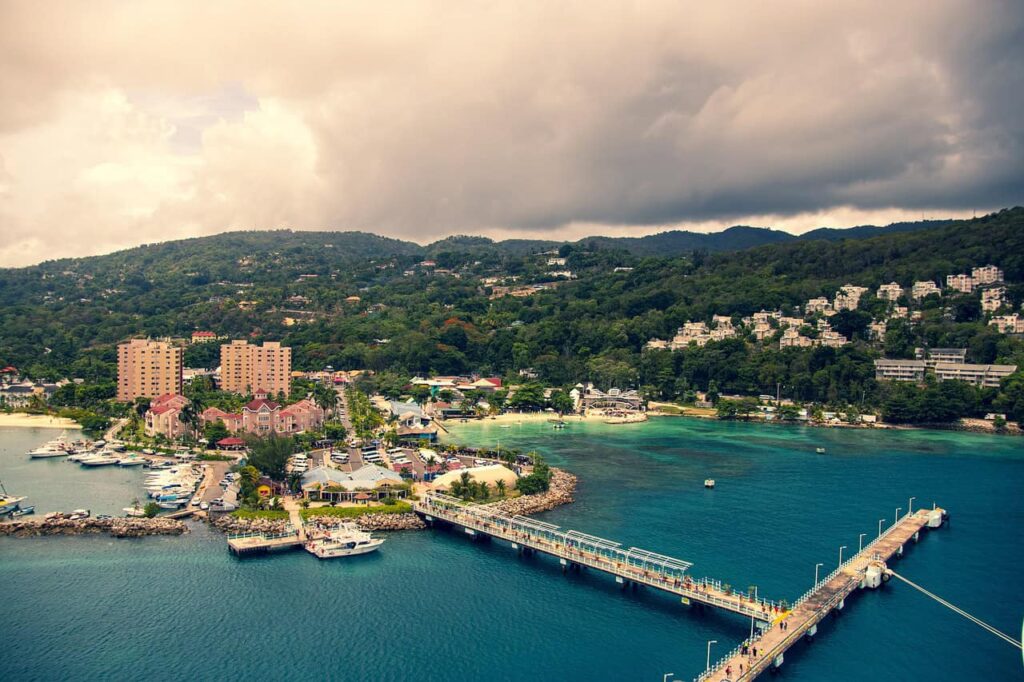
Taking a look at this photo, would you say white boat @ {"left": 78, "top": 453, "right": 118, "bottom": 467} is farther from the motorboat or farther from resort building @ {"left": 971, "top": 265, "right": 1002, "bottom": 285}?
resort building @ {"left": 971, "top": 265, "right": 1002, "bottom": 285}

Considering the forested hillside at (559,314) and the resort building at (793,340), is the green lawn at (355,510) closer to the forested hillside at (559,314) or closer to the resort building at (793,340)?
the forested hillside at (559,314)

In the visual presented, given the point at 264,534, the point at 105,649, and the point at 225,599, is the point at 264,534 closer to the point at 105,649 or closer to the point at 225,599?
the point at 225,599

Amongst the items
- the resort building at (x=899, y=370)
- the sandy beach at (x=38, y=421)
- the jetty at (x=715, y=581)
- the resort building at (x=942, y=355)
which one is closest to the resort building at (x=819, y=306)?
the resort building at (x=942, y=355)

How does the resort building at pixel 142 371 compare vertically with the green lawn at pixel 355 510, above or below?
above

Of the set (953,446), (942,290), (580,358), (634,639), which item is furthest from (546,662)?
(942,290)

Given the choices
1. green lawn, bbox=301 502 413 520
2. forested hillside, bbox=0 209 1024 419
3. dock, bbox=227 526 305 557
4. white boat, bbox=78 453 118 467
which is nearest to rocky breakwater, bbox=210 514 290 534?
dock, bbox=227 526 305 557

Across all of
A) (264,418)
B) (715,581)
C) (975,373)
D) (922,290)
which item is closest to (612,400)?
(975,373)

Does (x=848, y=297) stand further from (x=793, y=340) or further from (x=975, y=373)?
(x=975, y=373)
